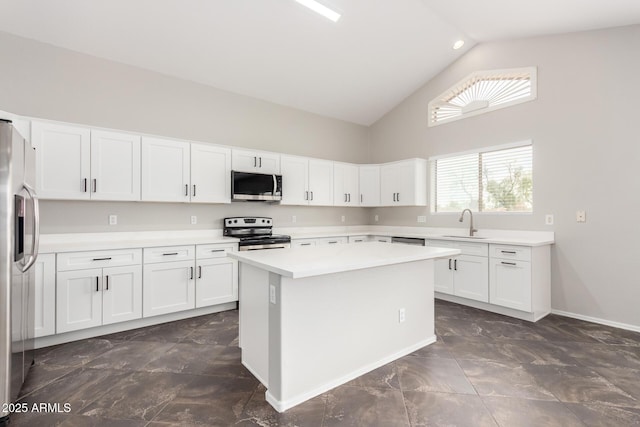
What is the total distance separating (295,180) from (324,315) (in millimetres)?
3034

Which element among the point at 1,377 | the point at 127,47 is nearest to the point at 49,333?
the point at 1,377

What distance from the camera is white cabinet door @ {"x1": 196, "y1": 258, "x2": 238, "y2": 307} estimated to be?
3.57 metres

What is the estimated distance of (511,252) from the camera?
3.54 meters

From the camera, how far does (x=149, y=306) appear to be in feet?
10.6

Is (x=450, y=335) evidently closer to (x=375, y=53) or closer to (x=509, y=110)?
(x=509, y=110)

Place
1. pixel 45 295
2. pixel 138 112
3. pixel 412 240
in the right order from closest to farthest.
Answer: pixel 45 295, pixel 138 112, pixel 412 240

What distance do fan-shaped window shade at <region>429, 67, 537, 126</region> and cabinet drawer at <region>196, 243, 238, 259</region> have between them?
3811 millimetres

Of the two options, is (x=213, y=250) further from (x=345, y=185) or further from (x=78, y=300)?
(x=345, y=185)

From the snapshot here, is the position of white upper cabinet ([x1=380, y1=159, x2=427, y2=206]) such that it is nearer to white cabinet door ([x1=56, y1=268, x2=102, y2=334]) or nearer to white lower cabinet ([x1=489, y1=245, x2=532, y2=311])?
white lower cabinet ([x1=489, y1=245, x2=532, y2=311])

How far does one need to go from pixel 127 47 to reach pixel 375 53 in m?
3.15

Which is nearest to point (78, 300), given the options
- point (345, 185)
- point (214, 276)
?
point (214, 276)

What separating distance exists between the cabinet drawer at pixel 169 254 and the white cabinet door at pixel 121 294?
0.48 feet

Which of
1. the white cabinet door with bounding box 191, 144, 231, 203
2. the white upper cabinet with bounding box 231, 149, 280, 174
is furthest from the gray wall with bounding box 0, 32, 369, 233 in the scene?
the white upper cabinet with bounding box 231, 149, 280, 174

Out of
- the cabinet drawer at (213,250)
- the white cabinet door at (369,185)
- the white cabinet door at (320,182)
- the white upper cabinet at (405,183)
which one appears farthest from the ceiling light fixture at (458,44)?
the cabinet drawer at (213,250)
